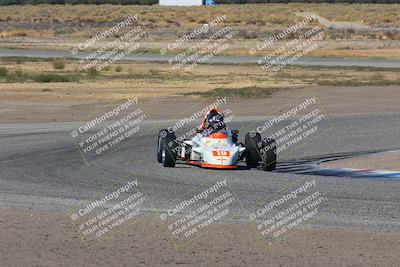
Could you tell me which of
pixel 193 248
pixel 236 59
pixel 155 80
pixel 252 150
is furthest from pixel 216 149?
pixel 236 59

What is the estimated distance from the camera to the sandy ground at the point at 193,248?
11094mm

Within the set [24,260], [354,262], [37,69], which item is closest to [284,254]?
[354,262]

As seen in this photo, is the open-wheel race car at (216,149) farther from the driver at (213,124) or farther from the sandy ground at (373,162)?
the sandy ground at (373,162)

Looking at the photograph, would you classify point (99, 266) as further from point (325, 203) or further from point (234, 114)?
point (234, 114)

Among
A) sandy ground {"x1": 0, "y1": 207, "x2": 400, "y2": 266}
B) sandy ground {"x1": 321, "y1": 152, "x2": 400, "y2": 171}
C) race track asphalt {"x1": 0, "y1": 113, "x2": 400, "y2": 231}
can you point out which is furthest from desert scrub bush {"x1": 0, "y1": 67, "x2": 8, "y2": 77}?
sandy ground {"x1": 0, "y1": 207, "x2": 400, "y2": 266}

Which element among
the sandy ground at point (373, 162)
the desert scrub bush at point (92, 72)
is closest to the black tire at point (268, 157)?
the sandy ground at point (373, 162)

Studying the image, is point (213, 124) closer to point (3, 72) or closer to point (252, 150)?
point (252, 150)

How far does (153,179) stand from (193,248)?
5693 mm

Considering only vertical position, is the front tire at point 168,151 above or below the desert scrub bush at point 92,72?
above

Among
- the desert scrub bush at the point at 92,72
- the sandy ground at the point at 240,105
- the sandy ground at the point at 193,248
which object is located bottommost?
the desert scrub bush at the point at 92,72

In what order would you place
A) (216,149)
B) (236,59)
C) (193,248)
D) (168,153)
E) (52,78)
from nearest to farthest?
(193,248) → (216,149) → (168,153) → (52,78) → (236,59)

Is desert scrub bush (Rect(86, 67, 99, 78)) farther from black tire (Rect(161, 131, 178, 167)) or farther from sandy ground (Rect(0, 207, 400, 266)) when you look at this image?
sandy ground (Rect(0, 207, 400, 266))

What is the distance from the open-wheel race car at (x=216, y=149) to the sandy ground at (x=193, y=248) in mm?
5667

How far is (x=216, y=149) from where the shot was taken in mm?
18844
